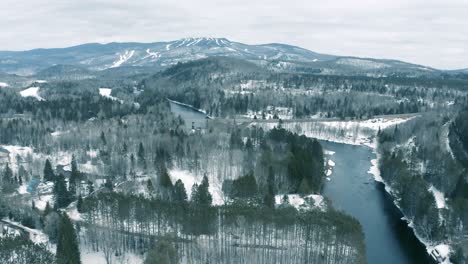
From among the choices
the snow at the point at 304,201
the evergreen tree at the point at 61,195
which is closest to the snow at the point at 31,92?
the evergreen tree at the point at 61,195

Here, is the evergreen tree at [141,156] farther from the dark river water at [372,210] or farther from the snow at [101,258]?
the dark river water at [372,210]

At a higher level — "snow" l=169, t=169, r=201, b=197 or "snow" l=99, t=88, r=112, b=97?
"snow" l=99, t=88, r=112, b=97

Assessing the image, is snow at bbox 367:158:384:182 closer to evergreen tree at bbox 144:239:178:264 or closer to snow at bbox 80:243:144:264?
snow at bbox 80:243:144:264

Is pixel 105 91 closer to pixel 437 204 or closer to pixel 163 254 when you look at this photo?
pixel 437 204

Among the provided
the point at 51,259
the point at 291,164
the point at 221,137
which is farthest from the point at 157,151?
the point at 51,259

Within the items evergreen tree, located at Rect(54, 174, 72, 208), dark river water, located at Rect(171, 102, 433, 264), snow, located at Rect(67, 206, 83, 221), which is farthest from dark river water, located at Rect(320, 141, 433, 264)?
evergreen tree, located at Rect(54, 174, 72, 208)

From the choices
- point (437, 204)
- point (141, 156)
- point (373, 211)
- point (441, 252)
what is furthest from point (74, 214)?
point (437, 204)

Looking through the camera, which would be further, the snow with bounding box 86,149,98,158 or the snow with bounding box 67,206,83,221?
the snow with bounding box 86,149,98,158
